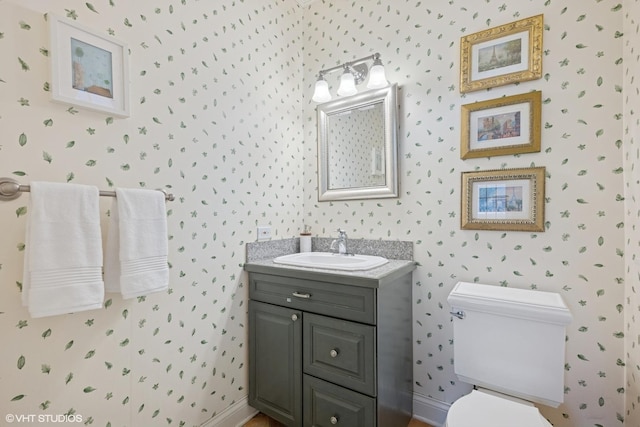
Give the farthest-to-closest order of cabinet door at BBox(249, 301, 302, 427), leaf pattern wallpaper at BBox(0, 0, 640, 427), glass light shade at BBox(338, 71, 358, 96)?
glass light shade at BBox(338, 71, 358, 96) < cabinet door at BBox(249, 301, 302, 427) < leaf pattern wallpaper at BBox(0, 0, 640, 427)

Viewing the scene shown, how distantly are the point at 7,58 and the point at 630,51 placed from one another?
90.5 inches

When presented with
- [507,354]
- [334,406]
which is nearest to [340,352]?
[334,406]

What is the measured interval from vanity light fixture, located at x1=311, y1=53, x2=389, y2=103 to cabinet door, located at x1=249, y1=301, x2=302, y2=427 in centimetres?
137

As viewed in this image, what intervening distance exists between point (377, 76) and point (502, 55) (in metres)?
0.64

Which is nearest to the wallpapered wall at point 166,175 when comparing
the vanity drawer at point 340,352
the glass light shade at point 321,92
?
the glass light shade at point 321,92

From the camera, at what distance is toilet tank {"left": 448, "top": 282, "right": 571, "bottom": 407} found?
1.17 m

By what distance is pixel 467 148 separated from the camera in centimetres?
157

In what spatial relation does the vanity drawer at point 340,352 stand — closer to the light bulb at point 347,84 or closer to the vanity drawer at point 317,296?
the vanity drawer at point 317,296

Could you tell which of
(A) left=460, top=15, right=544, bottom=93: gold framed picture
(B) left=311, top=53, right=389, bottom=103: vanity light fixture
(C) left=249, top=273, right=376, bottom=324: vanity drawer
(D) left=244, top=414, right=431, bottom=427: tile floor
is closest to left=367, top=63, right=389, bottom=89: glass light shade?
(B) left=311, top=53, right=389, bottom=103: vanity light fixture

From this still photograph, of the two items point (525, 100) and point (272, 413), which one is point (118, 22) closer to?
point (525, 100)

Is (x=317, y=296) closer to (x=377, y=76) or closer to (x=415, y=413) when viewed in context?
(x=415, y=413)

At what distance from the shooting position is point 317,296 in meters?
1.43

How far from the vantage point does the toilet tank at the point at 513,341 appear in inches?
45.9

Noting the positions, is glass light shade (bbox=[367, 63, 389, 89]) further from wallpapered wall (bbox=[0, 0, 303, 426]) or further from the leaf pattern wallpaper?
wallpapered wall (bbox=[0, 0, 303, 426])
